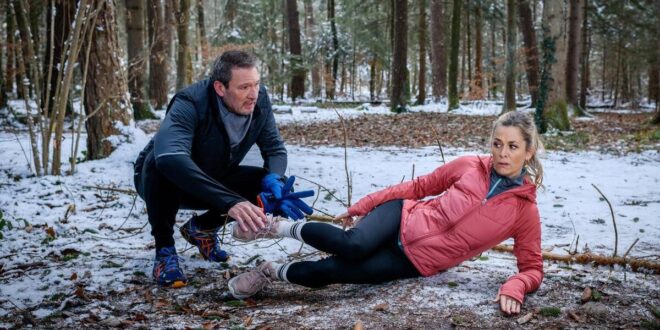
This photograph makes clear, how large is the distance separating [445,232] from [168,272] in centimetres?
170

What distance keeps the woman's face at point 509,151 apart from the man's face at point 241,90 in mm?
1450

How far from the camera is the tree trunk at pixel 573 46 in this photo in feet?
44.7

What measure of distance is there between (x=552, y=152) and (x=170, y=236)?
702cm

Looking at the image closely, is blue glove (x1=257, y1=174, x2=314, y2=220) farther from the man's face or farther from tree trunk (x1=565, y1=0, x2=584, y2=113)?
tree trunk (x1=565, y1=0, x2=584, y2=113)

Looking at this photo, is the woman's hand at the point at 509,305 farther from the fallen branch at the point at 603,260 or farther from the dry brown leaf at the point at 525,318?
the fallen branch at the point at 603,260

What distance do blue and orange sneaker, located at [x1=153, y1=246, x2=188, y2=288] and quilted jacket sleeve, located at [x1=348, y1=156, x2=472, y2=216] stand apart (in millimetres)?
1133

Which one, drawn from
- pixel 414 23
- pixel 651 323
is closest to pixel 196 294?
pixel 651 323

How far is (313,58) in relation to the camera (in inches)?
1018

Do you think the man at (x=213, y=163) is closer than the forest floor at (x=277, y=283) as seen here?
No

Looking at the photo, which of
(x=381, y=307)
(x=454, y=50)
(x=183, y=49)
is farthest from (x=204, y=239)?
(x=454, y=50)

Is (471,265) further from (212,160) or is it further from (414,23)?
(414,23)

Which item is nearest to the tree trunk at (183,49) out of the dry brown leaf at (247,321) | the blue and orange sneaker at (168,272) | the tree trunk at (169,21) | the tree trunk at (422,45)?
the tree trunk at (169,21)

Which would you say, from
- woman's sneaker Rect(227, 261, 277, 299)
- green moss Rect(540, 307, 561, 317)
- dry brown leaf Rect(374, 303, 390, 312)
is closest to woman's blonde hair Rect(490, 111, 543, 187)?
green moss Rect(540, 307, 561, 317)

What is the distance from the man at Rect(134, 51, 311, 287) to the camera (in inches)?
109
